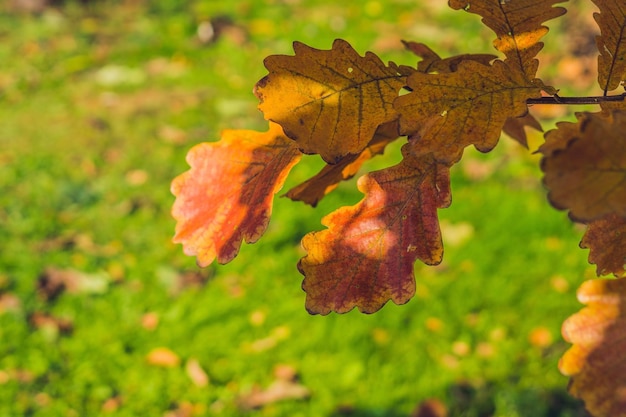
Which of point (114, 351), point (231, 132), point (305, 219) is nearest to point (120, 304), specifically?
point (114, 351)

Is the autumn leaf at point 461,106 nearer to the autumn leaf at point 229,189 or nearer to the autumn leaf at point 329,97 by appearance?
the autumn leaf at point 329,97

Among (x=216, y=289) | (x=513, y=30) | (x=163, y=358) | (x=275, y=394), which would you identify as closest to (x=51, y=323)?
(x=163, y=358)

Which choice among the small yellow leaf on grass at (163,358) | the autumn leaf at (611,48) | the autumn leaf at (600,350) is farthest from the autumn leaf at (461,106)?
the small yellow leaf on grass at (163,358)

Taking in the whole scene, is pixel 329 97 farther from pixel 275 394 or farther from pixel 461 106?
pixel 275 394

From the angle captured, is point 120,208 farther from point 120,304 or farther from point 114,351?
point 114,351

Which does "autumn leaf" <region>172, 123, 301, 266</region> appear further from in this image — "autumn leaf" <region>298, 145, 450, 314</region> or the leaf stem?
the leaf stem
